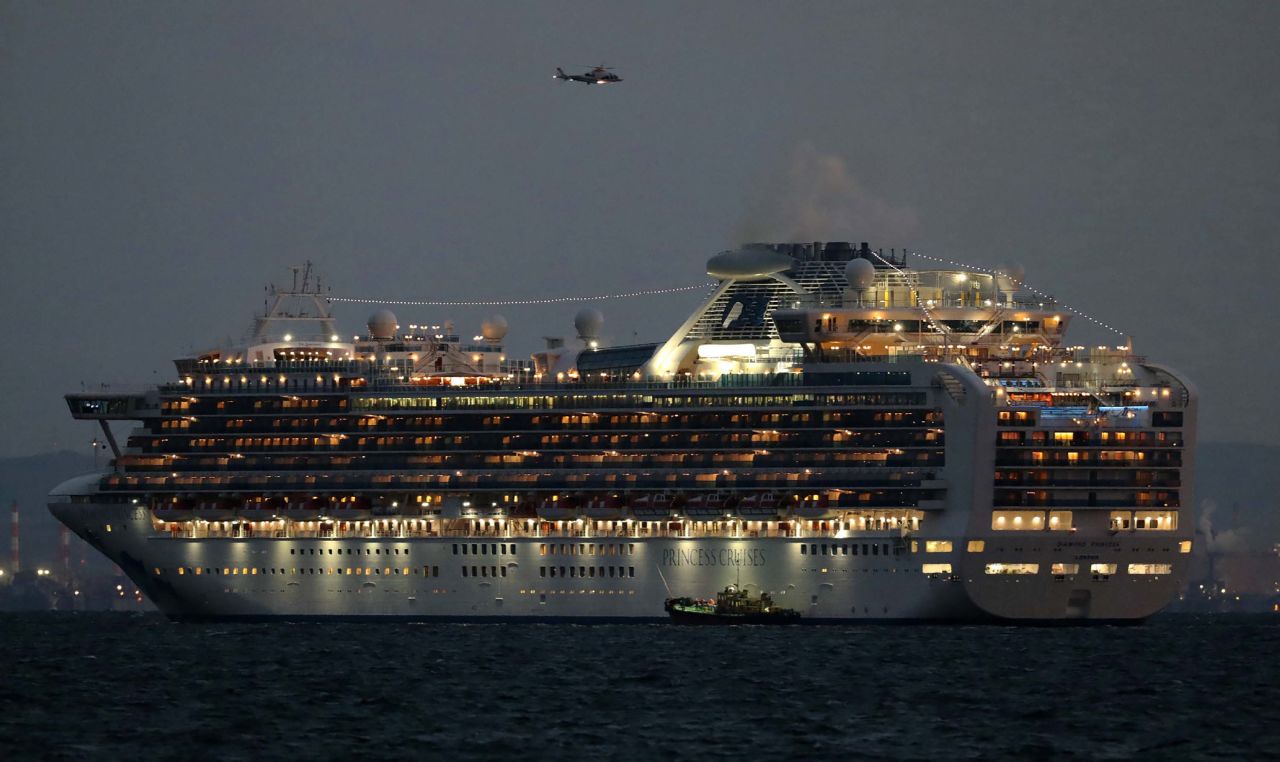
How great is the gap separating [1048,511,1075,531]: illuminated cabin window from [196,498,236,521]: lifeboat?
121ft

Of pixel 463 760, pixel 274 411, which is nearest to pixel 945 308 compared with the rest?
pixel 274 411

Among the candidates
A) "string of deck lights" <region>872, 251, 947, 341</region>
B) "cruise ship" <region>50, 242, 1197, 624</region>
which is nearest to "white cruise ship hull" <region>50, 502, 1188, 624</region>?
"cruise ship" <region>50, 242, 1197, 624</region>

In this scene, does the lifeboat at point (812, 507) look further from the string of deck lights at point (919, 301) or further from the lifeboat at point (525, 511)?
the lifeboat at point (525, 511)

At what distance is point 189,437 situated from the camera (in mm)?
125875

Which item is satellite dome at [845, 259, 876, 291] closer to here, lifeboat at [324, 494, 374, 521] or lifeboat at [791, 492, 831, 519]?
lifeboat at [791, 492, 831, 519]

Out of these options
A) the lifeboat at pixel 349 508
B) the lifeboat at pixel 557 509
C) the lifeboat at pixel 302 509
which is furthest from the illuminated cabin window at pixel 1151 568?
the lifeboat at pixel 302 509

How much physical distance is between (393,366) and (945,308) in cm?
2641

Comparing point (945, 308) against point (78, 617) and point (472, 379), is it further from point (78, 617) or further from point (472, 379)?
point (78, 617)

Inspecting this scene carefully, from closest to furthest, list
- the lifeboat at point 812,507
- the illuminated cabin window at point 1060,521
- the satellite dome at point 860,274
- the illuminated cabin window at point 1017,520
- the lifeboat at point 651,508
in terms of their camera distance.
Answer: the illuminated cabin window at point 1017,520
the illuminated cabin window at point 1060,521
the lifeboat at point 812,507
the lifeboat at point 651,508
the satellite dome at point 860,274

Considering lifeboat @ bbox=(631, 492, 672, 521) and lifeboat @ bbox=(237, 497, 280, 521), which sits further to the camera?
lifeboat @ bbox=(237, 497, 280, 521)

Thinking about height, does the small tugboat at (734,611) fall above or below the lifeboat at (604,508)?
below

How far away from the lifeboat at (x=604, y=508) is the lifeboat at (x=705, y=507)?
3.12m

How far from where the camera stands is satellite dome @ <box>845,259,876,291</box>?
12038 centimetres

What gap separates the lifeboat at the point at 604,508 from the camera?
118875mm
